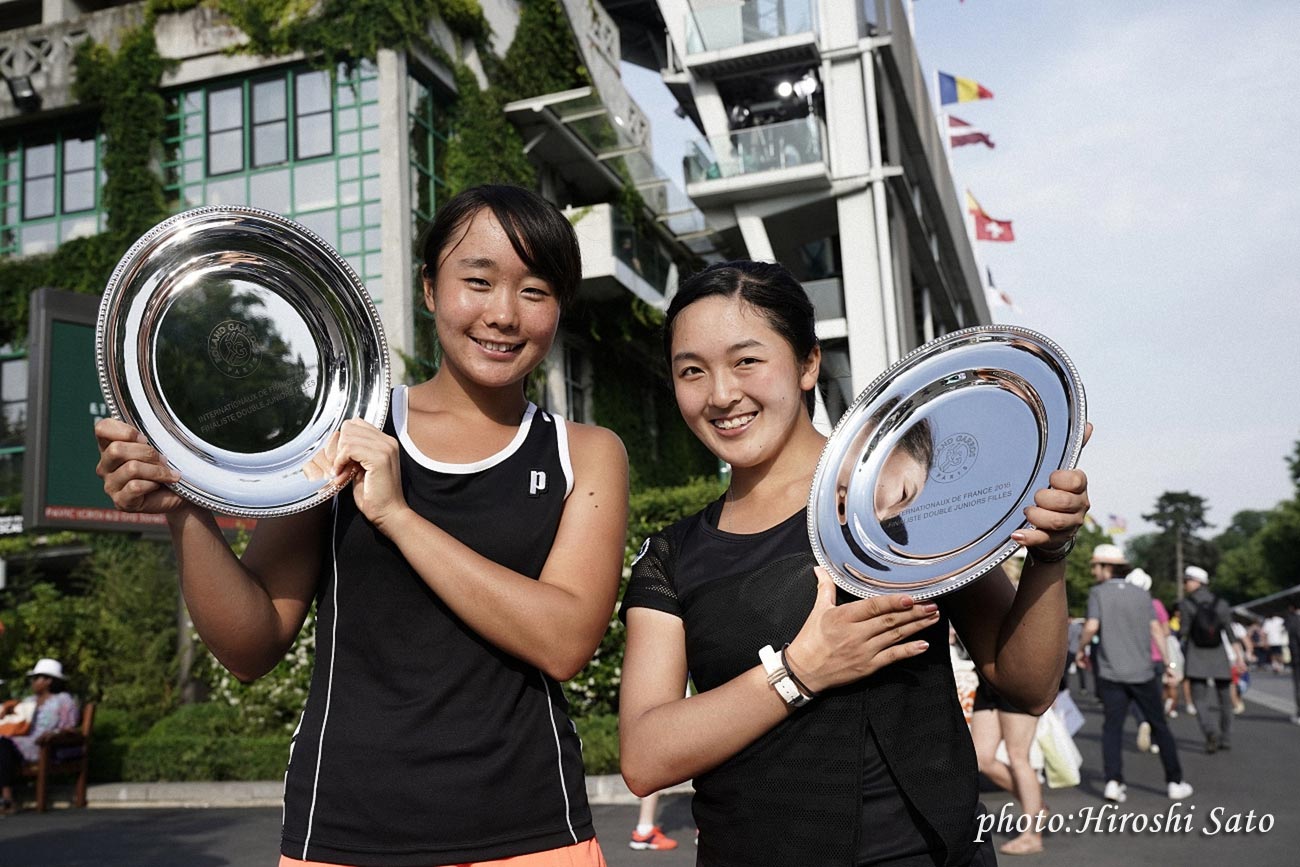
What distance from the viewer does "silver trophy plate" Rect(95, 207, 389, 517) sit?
2.33 metres

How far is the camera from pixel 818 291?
2495cm

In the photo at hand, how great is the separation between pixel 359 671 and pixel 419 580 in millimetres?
209

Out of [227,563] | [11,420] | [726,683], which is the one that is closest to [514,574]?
[726,683]

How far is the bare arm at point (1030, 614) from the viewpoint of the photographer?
208cm

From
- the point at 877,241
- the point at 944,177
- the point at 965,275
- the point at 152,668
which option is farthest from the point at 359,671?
the point at 965,275

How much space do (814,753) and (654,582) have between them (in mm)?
491

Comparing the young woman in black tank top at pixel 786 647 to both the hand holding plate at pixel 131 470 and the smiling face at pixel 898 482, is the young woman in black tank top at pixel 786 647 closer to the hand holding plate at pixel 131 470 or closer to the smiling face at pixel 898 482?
the smiling face at pixel 898 482

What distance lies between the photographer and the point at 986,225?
5238 cm

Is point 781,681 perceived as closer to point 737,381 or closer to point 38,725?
point 737,381

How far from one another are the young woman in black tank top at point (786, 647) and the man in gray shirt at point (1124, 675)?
360 inches

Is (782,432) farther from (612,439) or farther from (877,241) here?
(877,241)

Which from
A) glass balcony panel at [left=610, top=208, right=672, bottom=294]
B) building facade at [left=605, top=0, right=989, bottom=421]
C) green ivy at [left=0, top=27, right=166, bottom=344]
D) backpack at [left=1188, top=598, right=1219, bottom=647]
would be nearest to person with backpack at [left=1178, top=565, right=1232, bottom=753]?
backpack at [left=1188, top=598, right=1219, bottom=647]

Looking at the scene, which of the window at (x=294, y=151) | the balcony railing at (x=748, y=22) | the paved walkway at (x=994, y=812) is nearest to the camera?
the paved walkway at (x=994, y=812)

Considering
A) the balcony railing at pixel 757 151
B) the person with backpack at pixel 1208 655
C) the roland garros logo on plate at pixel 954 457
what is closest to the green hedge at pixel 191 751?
the person with backpack at pixel 1208 655
